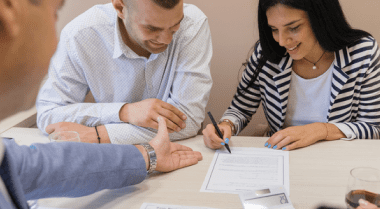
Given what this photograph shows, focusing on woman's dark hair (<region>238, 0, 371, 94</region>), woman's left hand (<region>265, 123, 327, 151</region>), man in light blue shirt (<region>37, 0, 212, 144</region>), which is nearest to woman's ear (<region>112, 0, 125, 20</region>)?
man in light blue shirt (<region>37, 0, 212, 144</region>)

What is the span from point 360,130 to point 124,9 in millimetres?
1021

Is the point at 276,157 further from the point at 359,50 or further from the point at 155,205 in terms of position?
the point at 359,50

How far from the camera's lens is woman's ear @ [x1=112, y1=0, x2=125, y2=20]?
1269 millimetres

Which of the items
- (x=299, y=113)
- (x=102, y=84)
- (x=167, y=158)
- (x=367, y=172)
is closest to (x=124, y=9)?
(x=102, y=84)

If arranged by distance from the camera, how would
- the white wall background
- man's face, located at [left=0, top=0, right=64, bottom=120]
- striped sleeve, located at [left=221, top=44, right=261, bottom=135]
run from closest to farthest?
man's face, located at [left=0, top=0, right=64, bottom=120], striped sleeve, located at [left=221, top=44, right=261, bottom=135], the white wall background

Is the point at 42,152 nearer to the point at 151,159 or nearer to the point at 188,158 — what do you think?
the point at 151,159

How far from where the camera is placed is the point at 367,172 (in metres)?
0.73

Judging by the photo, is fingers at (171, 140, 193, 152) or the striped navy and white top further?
the striped navy and white top

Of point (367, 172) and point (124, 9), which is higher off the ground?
point (124, 9)

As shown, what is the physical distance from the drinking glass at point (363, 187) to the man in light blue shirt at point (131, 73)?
67 cm

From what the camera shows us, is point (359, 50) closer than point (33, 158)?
No

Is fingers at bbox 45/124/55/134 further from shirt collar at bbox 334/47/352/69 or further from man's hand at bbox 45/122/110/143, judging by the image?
shirt collar at bbox 334/47/352/69

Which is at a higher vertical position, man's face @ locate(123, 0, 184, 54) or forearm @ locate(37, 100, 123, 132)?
man's face @ locate(123, 0, 184, 54)

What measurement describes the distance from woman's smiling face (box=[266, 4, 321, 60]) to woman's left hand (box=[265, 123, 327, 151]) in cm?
34
